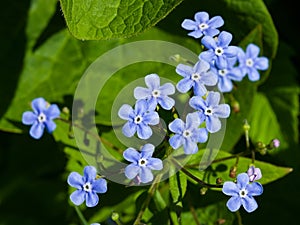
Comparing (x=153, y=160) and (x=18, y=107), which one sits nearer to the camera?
(x=153, y=160)

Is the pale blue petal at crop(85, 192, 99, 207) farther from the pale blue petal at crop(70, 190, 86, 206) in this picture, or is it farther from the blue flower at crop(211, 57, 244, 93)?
the blue flower at crop(211, 57, 244, 93)

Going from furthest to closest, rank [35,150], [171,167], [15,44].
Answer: [35,150] < [15,44] < [171,167]

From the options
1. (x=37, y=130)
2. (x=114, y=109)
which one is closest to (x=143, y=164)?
(x=37, y=130)

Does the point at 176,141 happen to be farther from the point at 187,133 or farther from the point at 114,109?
the point at 114,109

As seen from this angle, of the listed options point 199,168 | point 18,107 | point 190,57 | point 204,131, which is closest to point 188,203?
point 199,168

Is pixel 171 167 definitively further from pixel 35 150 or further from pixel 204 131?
pixel 35 150

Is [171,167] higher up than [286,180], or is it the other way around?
[171,167]
